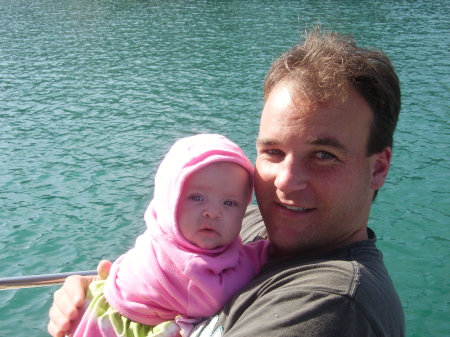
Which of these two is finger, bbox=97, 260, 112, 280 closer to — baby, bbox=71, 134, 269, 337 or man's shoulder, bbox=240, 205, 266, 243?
baby, bbox=71, 134, 269, 337

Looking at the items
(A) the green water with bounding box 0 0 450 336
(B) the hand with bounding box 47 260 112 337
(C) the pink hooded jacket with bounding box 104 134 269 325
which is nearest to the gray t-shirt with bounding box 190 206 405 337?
(C) the pink hooded jacket with bounding box 104 134 269 325

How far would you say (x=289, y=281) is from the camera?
1981 millimetres

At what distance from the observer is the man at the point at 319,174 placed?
2.01 m

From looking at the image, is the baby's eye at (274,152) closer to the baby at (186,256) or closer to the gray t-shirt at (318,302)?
the baby at (186,256)

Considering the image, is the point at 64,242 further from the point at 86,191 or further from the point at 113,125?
the point at 113,125

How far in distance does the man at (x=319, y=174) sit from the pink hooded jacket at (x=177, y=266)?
0.31 ft

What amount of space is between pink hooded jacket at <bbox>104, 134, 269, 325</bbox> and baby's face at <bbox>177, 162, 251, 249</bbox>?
0.04m

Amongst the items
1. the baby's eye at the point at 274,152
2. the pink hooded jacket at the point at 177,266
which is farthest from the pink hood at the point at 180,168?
the baby's eye at the point at 274,152

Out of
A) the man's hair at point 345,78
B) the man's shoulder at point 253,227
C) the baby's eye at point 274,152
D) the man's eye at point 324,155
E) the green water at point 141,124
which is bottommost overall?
the green water at point 141,124

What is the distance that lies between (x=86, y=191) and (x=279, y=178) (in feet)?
23.6

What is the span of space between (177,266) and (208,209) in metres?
0.26

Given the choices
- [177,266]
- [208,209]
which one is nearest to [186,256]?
[177,266]

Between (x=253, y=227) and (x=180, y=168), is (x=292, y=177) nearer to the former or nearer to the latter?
(x=180, y=168)

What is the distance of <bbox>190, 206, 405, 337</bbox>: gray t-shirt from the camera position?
177 cm
